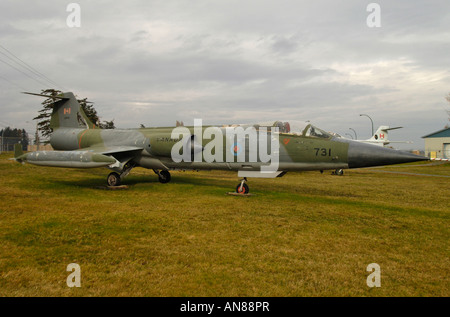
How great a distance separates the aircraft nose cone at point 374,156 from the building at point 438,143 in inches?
2126

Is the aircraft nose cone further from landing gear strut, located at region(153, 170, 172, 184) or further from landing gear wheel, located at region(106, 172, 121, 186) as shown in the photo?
landing gear wheel, located at region(106, 172, 121, 186)

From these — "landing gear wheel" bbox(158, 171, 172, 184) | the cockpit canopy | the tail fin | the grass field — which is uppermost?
the tail fin

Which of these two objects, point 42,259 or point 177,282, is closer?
point 177,282

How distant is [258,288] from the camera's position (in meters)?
3.16

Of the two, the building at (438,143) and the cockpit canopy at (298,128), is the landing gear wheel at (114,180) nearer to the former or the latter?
the cockpit canopy at (298,128)

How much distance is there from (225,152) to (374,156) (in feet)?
15.8

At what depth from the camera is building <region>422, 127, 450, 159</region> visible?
52.4 m

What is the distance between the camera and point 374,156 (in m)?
8.20

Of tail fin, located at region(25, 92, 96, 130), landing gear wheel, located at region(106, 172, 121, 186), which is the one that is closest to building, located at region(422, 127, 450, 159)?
landing gear wheel, located at region(106, 172, 121, 186)

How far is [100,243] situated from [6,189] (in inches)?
303

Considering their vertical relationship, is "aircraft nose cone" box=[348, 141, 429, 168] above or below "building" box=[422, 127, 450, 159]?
below

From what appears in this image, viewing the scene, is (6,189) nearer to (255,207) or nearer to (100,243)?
(100,243)

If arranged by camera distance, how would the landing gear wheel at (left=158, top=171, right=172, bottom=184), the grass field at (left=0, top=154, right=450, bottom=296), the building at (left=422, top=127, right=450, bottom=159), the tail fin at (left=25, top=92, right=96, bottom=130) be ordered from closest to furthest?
the grass field at (left=0, top=154, right=450, bottom=296), the landing gear wheel at (left=158, top=171, right=172, bottom=184), the tail fin at (left=25, top=92, right=96, bottom=130), the building at (left=422, top=127, right=450, bottom=159)

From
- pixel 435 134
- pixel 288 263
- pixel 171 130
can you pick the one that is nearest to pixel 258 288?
pixel 288 263
